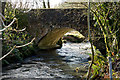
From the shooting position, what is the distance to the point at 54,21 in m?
11.3

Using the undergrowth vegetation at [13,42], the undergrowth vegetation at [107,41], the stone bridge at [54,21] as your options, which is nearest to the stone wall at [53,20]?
the stone bridge at [54,21]

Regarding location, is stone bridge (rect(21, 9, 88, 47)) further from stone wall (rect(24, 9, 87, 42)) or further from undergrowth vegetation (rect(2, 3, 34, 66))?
undergrowth vegetation (rect(2, 3, 34, 66))

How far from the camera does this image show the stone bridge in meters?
10.8

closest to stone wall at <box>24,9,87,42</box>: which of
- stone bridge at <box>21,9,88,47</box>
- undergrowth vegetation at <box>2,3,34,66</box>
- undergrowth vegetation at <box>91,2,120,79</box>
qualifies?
stone bridge at <box>21,9,88,47</box>

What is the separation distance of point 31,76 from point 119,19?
381cm

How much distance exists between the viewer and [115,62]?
189 inches

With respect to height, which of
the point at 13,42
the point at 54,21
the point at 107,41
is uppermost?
the point at 54,21

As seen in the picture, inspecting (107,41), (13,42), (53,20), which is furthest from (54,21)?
(107,41)

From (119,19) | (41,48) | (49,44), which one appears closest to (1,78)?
(119,19)

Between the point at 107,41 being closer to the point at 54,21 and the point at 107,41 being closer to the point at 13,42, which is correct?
the point at 13,42

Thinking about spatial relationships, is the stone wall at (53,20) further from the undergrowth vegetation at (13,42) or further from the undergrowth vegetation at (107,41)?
the undergrowth vegetation at (107,41)

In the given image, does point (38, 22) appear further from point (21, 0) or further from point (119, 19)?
point (119, 19)

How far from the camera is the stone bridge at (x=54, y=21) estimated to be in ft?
35.3

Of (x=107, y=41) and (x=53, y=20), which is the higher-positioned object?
(x=53, y=20)
